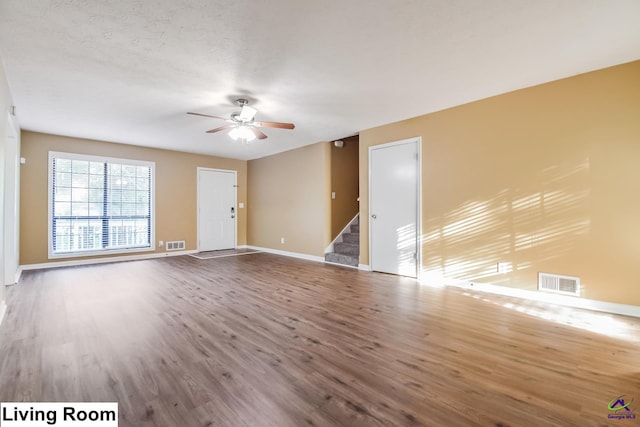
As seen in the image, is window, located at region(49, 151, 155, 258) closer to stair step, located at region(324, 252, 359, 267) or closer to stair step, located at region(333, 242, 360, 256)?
stair step, located at region(324, 252, 359, 267)

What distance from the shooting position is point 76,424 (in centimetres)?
150

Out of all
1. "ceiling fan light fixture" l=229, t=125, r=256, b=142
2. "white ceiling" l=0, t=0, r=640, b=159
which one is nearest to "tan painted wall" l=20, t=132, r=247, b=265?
"white ceiling" l=0, t=0, r=640, b=159

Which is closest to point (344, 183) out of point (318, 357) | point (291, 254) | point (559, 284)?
point (291, 254)

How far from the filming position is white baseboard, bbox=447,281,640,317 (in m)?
2.97

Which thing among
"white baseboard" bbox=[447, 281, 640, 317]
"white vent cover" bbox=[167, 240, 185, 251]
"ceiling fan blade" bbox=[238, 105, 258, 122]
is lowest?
"white baseboard" bbox=[447, 281, 640, 317]

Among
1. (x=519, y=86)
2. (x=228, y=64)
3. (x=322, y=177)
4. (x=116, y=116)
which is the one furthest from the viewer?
(x=322, y=177)

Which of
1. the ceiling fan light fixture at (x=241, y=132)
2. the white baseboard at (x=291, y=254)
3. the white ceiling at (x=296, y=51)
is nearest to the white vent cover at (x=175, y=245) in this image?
the white baseboard at (x=291, y=254)

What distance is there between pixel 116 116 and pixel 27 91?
3.41 feet

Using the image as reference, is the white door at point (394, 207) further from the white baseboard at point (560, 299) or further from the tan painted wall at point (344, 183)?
the tan painted wall at point (344, 183)

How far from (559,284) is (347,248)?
11.7ft

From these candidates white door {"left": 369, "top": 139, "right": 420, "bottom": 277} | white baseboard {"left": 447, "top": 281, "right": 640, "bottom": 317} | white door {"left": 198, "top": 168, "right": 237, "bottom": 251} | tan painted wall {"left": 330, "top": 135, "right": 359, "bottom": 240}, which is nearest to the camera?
white baseboard {"left": 447, "top": 281, "right": 640, "bottom": 317}

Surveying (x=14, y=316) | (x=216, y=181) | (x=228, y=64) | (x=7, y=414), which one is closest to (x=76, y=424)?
(x=7, y=414)

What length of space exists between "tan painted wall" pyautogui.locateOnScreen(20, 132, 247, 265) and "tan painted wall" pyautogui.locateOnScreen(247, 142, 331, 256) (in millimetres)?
627

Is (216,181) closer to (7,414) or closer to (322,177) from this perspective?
(322,177)
